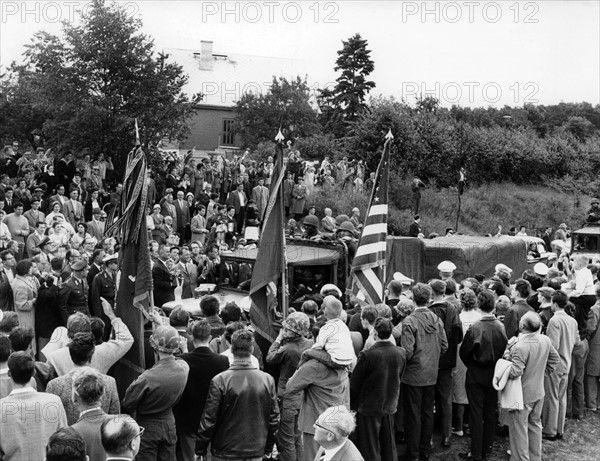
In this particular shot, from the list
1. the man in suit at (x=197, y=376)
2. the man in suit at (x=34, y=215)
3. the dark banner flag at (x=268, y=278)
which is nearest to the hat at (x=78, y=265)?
the dark banner flag at (x=268, y=278)

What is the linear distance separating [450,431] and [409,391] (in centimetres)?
120

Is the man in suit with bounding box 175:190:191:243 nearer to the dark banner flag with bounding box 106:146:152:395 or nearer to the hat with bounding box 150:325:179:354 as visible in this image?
the dark banner flag with bounding box 106:146:152:395

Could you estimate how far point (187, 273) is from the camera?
541 inches

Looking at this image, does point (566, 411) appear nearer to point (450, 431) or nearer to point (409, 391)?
point (450, 431)

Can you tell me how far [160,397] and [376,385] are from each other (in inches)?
91.1

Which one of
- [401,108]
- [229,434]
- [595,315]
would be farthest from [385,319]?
[401,108]

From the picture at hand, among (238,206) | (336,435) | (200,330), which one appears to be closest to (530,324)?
(200,330)

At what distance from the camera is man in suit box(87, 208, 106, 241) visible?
1658cm

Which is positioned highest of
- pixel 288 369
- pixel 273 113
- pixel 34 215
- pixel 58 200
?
pixel 273 113

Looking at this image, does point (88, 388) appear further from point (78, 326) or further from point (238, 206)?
point (238, 206)

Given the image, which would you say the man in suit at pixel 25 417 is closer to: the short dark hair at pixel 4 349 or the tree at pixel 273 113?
the short dark hair at pixel 4 349

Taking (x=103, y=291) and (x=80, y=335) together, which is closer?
(x=80, y=335)

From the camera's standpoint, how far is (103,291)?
10570mm

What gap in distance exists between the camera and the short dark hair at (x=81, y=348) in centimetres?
590
